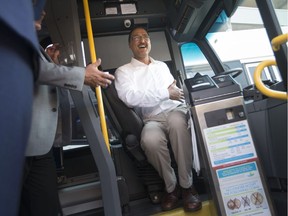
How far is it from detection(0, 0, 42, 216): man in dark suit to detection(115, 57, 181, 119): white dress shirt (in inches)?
56.0

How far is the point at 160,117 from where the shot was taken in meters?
→ 2.10

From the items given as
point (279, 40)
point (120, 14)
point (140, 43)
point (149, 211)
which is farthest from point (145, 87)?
point (279, 40)

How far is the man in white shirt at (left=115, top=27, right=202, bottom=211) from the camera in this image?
1.74m

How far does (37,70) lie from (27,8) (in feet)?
0.50

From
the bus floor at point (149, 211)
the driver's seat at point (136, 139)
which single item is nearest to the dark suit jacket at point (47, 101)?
the driver's seat at point (136, 139)

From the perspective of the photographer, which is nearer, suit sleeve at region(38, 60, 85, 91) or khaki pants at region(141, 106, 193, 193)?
suit sleeve at region(38, 60, 85, 91)

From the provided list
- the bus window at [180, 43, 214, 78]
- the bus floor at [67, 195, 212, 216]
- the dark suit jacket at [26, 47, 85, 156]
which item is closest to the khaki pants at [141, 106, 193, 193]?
the bus floor at [67, 195, 212, 216]

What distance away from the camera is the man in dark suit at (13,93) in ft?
1.67

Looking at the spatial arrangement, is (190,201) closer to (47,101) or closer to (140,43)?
(47,101)

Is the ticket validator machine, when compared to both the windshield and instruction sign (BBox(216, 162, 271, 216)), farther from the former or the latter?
the windshield

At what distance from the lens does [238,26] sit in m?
2.35

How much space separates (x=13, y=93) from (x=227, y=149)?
127 cm

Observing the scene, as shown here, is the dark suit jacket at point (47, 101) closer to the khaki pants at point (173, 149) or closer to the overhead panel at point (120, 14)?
the khaki pants at point (173, 149)

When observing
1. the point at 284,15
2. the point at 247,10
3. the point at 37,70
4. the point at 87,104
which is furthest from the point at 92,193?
the point at 247,10
